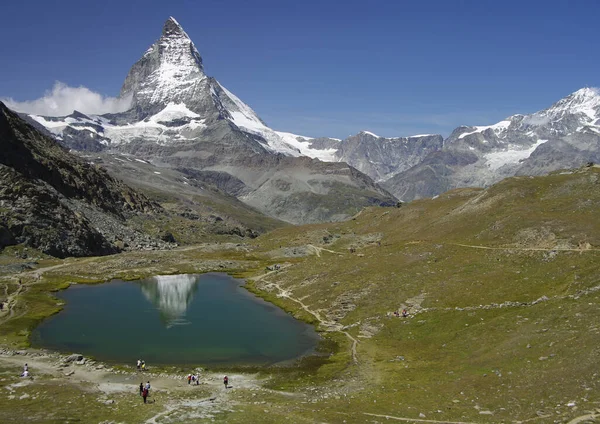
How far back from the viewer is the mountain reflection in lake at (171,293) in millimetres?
115325

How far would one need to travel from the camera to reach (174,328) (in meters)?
102

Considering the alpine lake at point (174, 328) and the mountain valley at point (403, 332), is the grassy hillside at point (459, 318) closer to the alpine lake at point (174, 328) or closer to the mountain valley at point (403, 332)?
the mountain valley at point (403, 332)

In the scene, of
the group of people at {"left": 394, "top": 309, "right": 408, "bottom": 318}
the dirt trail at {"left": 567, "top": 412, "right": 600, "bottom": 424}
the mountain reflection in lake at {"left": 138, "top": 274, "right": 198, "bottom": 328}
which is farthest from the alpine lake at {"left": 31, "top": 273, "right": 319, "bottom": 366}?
the dirt trail at {"left": 567, "top": 412, "right": 600, "bottom": 424}

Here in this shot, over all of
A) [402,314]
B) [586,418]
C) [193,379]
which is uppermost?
[402,314]

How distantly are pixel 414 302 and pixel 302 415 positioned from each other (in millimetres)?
51110

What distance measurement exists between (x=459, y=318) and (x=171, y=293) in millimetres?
84714

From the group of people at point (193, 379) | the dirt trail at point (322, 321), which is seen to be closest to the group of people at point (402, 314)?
the dirt trail at point (322, 321)

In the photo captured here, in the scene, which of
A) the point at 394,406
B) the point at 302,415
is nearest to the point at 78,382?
the point at 302,415

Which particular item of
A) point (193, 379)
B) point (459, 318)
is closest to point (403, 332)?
point (459, 318)

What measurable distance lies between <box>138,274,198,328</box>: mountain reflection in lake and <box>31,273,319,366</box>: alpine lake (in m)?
0.22

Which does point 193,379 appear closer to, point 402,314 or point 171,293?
point 402,314

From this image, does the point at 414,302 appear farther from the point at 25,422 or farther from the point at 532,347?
the point at 25,422

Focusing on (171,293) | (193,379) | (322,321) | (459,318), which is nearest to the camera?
(193,379)

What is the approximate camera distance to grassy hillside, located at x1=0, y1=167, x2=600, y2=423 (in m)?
51.8
